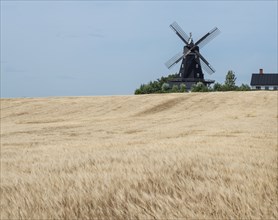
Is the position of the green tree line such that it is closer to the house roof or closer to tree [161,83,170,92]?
tree [161,83,170,92]

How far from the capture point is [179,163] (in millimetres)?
4695

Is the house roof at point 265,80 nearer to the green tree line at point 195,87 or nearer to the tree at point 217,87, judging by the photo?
the green tree line at point 195,87

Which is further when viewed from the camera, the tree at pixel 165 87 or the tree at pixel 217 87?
the tree at pixel 165 87

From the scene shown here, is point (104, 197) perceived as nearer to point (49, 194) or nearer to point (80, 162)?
point (49, 194)

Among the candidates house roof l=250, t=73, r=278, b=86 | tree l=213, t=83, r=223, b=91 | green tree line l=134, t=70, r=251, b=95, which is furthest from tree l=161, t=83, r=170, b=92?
house roof l=250, t=73, r=278, b=86

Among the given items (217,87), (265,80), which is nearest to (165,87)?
(217,87)

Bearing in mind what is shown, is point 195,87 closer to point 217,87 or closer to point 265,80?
point 217,87

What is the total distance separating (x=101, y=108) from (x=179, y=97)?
8.82 metres

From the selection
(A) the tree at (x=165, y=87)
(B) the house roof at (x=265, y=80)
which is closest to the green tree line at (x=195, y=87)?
(A) the tree at (x=165, y=87)

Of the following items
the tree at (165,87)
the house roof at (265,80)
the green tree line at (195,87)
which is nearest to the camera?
the green tree line at (195,87)

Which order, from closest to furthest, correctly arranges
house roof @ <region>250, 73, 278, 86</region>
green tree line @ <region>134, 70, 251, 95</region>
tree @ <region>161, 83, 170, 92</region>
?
green tree line @ <region>134, 70, 251, 95</region>, tree @ <region>161, 83, 170, 92</region>, house roof @ <region>250, 73, 278, 86</region>

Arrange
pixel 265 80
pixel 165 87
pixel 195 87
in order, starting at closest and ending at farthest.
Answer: pixel 195 87 < pixel 165 87 < pixel 265 80

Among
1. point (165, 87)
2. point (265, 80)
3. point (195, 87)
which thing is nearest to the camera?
point (195, 87)

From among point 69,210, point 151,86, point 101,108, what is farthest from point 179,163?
point 151,86
